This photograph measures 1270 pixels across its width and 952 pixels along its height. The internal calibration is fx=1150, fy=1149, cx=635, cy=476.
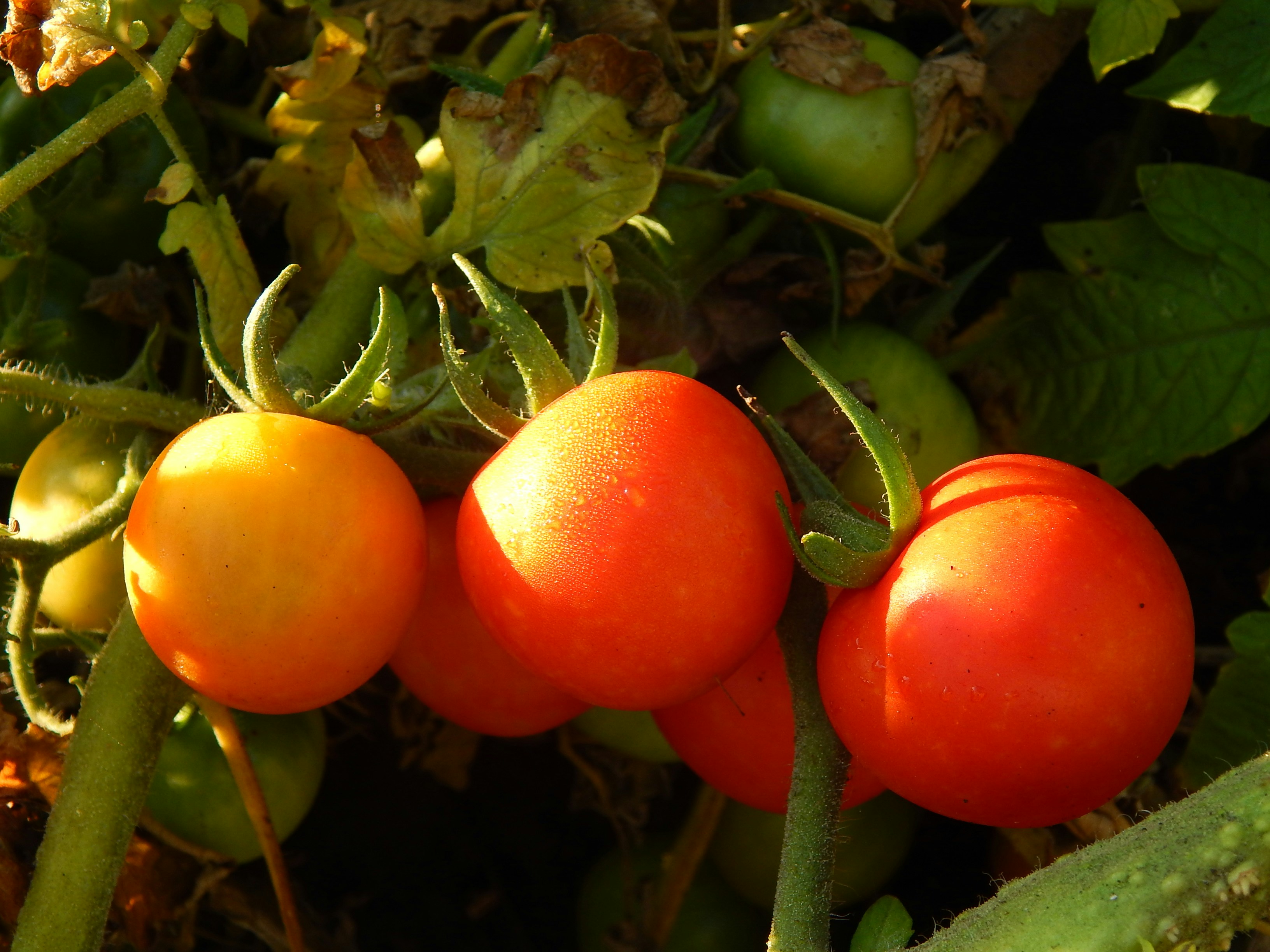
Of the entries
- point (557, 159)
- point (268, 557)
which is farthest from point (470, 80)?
point (268, 557)

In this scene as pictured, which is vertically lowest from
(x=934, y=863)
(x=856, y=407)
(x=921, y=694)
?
(x=934, y=863)

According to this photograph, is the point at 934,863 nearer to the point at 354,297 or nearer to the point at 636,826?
the point at 636,826

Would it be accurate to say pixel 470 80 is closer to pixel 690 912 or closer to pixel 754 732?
pixel 754 732

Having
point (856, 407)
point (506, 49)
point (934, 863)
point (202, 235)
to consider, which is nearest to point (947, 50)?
point (506, 49)

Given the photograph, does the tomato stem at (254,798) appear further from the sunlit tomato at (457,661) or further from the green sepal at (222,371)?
the green sepal at (222,371)

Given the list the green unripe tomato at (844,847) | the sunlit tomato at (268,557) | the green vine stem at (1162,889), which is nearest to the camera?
the green vine stem at (1162,889)

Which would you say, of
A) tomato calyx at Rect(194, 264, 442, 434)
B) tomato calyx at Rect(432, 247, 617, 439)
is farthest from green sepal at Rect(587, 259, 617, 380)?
tomato calyx at Rect(194, 264, 442, 434)

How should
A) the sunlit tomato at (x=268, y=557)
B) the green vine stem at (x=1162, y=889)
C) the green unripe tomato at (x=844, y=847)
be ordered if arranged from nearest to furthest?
the green vine stem at (x=1162, y=889), the sunlit tomato at (x=268, y=557), the green unripe tomato at (x=844, y=847)

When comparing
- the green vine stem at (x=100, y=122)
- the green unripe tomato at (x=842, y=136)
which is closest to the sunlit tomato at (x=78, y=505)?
the green vine stem at (x=100, y=122)
